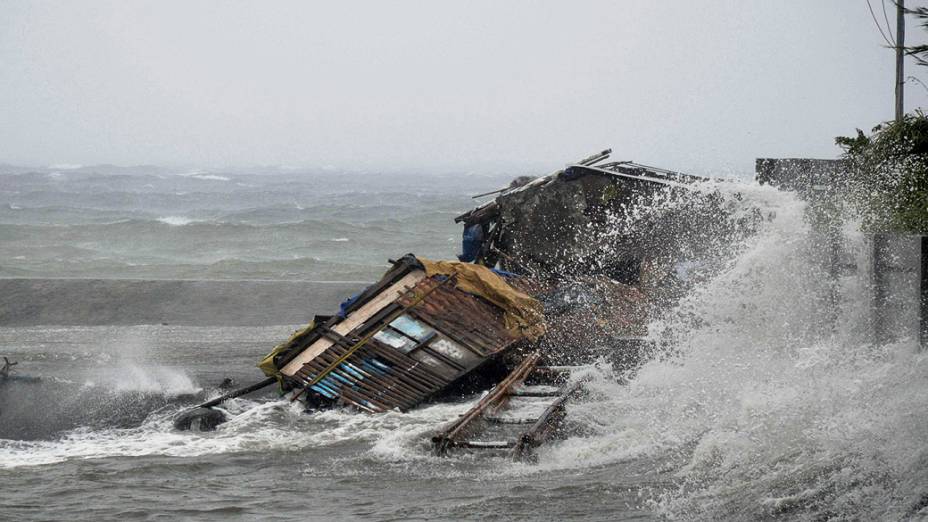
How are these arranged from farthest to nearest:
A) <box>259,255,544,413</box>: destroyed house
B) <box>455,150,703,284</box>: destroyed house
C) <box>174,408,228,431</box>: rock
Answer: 1. <box>455,150,703,284</box>: destroyed house
2. <box>259,255,544,413</box>: destroyed house
3. <box>174,408,228,431</box>: rock

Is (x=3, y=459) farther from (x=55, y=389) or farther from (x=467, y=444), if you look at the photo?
(x=467, y=444)

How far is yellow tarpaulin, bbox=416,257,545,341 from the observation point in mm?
13312

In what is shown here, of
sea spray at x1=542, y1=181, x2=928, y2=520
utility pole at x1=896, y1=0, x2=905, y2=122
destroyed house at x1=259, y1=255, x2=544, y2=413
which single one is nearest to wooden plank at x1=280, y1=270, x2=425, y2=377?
destroyed house at x1=259, y1=255, x2=544, y2=413

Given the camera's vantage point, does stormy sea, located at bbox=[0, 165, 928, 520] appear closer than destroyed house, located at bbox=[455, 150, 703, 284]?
Yes

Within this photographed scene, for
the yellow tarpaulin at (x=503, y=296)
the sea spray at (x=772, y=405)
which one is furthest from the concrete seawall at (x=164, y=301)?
the sea spray at (x=772, y=405)

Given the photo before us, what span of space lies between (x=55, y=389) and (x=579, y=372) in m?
6.07

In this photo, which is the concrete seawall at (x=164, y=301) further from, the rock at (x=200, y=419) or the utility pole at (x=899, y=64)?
the utility pole at (x=899, y=64)

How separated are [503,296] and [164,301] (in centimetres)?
883

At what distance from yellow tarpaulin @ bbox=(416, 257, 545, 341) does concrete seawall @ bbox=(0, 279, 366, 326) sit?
583 cm

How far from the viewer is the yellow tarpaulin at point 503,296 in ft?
43.7

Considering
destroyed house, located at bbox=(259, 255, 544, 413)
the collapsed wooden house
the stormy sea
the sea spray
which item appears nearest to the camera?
the sea spray

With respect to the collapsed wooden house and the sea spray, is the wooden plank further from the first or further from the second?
the sea spray

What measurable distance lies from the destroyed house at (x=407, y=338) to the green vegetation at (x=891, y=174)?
156 inches

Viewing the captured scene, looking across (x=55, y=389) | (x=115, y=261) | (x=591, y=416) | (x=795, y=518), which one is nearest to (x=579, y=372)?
(x=591, y=416)
